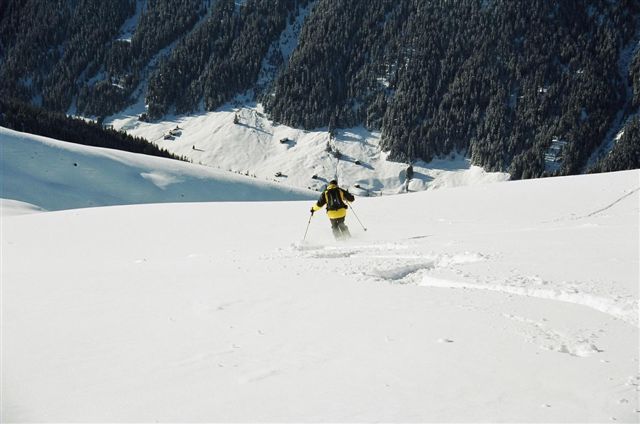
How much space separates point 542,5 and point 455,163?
66000mm

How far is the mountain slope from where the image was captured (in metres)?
4.24

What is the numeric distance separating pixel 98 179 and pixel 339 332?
56.5m

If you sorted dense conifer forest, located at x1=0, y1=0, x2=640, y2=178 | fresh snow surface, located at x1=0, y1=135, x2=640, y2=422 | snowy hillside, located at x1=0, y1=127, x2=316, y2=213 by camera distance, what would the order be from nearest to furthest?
fresh snow surface, located at x1=0, y1=135, x2=640, y2=422
snowy hillside, located at x1=0, y1=127, x2=316, y2=213
dense conifer forest, located at x1=0, y1=0, x2=640, y2=178

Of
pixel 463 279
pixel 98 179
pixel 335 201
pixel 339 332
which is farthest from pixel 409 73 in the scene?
pixel 339 332

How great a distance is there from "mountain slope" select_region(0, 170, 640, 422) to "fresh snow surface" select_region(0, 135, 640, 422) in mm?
23

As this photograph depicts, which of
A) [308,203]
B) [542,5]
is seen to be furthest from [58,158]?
[542,5]

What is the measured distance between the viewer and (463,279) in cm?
830

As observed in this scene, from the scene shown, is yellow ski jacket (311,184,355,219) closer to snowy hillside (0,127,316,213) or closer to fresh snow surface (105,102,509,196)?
snowy hillside (0,127,316,213)

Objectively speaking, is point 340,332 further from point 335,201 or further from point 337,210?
point 335,201

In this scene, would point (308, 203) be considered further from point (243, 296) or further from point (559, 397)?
point (559, 397)

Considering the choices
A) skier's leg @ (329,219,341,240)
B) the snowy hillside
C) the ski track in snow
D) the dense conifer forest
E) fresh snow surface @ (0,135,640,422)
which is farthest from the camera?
the dense conifer forest

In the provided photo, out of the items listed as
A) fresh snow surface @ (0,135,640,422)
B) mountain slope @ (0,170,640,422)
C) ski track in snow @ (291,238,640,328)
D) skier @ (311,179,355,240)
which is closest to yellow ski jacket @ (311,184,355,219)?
skier @ (311,179,355,240)

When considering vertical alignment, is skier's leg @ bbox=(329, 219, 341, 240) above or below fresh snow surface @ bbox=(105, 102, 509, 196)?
below

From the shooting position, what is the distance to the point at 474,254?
1016 centimetres
